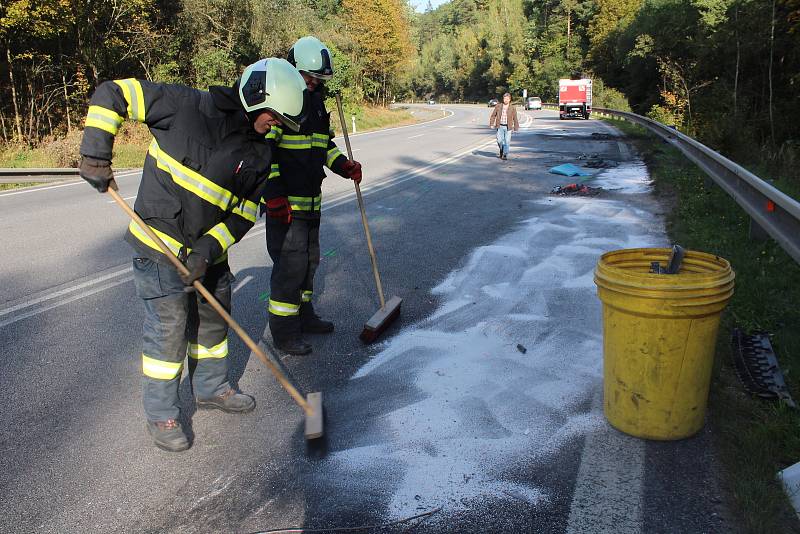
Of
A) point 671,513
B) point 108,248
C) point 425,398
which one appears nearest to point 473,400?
point 425,398

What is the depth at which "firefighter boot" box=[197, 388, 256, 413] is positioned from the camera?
3.62m

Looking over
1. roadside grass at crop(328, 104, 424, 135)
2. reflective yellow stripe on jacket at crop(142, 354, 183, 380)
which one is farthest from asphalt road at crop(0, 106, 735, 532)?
roadside grass at crop(328, 104, 424, 135)

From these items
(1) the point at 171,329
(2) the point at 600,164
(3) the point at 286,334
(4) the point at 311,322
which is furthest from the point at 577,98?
(1) the point at 171,329

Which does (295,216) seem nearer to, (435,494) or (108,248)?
(435,494)

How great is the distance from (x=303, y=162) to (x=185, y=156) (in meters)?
1.38

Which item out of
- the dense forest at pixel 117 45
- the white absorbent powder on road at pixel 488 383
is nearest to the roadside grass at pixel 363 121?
the dense forest at pixel 117 45

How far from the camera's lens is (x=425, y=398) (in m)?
3.71

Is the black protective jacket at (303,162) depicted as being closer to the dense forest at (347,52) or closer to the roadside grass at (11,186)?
the dense forest at (347,52)

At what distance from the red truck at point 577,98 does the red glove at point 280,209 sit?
3806cm

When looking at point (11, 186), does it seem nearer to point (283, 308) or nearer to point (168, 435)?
point (283, 308)

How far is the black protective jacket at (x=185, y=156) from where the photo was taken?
3.00 meters

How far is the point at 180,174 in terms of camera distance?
309cm

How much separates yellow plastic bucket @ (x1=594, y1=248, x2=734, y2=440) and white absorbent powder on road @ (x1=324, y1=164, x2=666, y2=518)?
0.87ft

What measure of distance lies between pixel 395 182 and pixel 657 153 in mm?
7351
